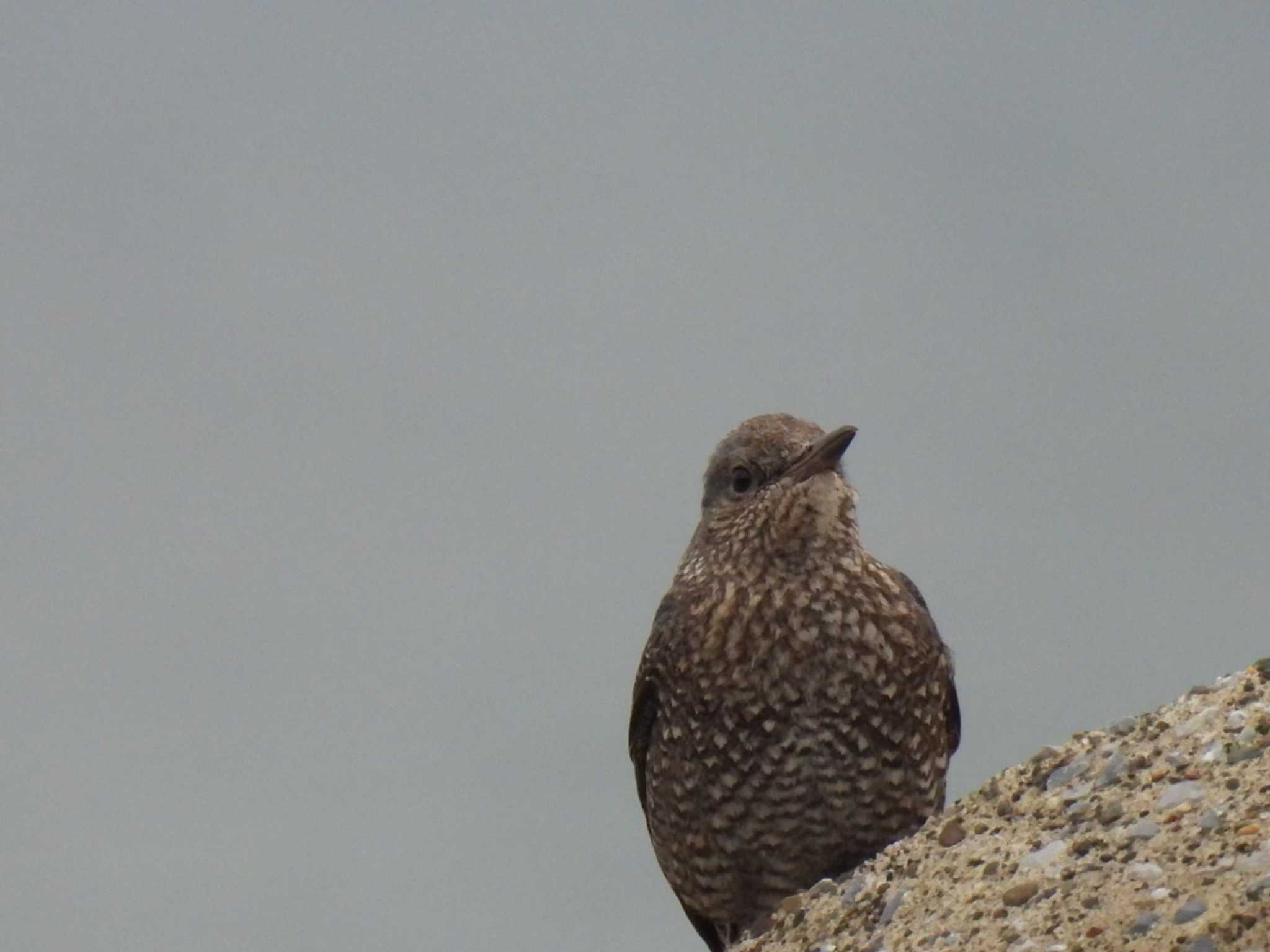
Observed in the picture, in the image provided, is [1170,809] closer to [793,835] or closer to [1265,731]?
[1265,731]

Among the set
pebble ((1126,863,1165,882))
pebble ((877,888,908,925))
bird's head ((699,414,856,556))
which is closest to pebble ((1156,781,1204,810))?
pebble ((1126,863,1165,882))

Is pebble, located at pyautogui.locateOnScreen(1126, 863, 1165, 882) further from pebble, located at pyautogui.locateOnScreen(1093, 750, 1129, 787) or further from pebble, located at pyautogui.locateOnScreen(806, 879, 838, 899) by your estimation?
pebble, located at pyautogui.locateOnScreen(806, 879, 838, 899)

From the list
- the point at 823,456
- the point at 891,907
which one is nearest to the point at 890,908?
the point at 891,907

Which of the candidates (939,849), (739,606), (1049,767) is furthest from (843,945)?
(739,606)

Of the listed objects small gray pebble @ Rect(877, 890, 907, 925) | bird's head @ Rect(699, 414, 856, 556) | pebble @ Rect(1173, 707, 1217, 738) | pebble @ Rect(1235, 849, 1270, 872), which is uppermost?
bird's head @ Rect(699, 414, 856, 556)

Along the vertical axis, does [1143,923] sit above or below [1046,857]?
below

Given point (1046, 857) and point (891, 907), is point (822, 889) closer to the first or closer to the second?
point (891, 907)
